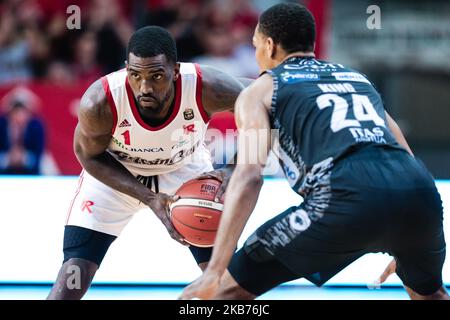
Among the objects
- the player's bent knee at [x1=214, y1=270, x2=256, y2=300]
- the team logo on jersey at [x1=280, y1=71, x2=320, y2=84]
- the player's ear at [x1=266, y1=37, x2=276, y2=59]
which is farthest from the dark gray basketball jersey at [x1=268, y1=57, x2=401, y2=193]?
the player's bent knee at [x1=214, y1=270, x2=256, y2=300]

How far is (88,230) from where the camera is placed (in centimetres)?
514

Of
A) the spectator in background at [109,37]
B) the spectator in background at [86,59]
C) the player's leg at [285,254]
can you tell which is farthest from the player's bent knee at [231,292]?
the spectator in background at [86,59]

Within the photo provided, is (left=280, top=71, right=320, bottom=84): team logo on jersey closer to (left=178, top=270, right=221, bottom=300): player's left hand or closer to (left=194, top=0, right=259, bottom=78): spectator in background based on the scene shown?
(left=178, top=270, right=221, bottom=300): player's left hand

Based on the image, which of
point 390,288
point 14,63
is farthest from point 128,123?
point 14,63

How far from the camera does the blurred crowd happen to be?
11.5m

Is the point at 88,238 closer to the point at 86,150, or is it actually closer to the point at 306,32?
the point at 86,150

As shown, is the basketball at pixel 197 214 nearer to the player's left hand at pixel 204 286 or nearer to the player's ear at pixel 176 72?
the player's ear at pixel 176 72

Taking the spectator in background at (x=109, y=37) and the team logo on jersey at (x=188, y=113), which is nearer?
the team logo on jersey at (x=188, y=113)

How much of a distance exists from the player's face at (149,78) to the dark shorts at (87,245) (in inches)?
34.0

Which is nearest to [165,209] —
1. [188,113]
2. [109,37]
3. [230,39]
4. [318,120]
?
[188,113]

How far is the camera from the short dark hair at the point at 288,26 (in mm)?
4312

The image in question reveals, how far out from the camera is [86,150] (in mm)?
5152

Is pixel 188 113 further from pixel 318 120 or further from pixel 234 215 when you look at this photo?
pixel 234 215

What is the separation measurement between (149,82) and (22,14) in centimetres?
756
